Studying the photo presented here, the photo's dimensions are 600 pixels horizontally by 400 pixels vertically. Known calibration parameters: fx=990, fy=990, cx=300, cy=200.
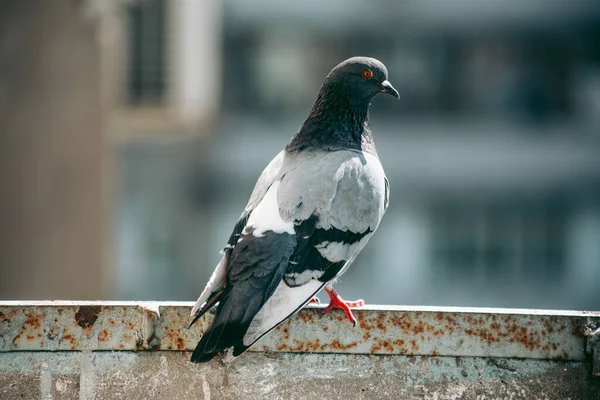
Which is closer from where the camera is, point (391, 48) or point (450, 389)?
point (450, 389)

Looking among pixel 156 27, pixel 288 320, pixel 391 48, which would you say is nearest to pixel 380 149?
pixel 391 48

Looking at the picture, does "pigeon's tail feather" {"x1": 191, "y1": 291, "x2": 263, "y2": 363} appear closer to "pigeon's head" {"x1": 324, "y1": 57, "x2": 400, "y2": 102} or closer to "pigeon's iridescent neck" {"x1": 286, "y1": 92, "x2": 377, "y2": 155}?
"pigeon's iridescent neck" {"x1": 286, "y1": 92, "x2": 377, "y2": 155}

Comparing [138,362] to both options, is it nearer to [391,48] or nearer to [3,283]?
[3,283]

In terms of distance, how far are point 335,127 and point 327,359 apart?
1444 mm

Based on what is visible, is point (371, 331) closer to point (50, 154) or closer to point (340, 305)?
point (340, 305)

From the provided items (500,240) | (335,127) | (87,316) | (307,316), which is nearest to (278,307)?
(307,316)

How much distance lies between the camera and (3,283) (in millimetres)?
8523

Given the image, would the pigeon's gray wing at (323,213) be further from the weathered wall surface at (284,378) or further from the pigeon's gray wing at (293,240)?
the weathered wall surface at (284,378)

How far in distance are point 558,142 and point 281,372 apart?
1457 centimetres

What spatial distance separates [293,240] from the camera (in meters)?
4.14

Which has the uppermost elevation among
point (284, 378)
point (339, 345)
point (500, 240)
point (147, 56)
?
point (339, 345)

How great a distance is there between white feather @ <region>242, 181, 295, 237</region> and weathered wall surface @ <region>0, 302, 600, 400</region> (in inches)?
21.3

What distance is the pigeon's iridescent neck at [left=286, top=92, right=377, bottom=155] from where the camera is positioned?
482 cm

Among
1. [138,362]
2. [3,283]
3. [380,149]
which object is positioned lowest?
[380,149]
